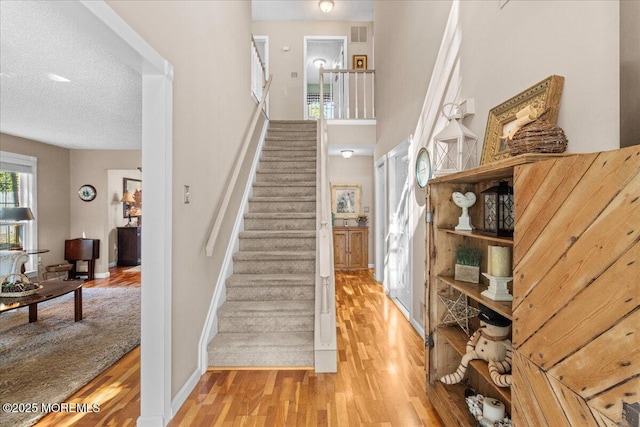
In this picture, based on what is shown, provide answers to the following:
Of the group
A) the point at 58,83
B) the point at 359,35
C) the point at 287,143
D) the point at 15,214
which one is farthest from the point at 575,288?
the point at 359,35

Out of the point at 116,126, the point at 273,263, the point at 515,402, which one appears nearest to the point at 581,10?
the point at 515,402

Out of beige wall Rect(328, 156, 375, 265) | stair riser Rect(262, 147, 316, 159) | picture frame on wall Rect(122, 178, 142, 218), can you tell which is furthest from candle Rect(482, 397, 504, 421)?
picture frame on wall Rect(122, 178, 142, 218)

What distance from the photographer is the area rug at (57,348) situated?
2.22m

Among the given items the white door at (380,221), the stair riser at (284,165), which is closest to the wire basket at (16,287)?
the stair riser at (284,165)

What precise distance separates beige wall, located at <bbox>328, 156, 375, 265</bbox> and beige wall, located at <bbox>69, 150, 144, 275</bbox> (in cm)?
409

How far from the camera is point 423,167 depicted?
320cm

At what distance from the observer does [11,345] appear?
118 inches

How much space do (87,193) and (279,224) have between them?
480 cm

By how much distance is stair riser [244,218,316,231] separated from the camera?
380cm

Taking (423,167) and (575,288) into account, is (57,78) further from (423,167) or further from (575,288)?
(575,288)

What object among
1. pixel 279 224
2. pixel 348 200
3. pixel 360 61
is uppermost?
pixel 360 61

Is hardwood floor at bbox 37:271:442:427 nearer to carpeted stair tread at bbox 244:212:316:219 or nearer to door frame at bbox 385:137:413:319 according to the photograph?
door frame at bbox 385:137:413:319

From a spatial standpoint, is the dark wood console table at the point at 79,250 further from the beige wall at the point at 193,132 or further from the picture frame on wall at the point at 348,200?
the picture frame on wall at the point at 348,200

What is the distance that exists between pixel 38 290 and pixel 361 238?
202 inches
